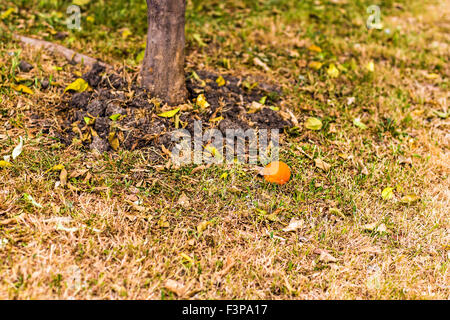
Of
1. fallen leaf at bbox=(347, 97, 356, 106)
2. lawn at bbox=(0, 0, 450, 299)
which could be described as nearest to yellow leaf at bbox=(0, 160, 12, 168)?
lawn at bbox=(0, 0, 450, 299)

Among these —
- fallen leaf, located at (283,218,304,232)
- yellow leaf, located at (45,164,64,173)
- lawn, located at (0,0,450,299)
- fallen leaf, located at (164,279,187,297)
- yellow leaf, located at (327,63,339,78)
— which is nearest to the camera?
fallen leaf, located at (164,279,187,297)

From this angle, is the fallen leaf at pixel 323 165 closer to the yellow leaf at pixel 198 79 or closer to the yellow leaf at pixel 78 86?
the yellow leaf at pixel 198 79

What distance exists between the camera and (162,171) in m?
2.88

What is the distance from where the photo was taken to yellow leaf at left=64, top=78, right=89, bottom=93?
3.23m

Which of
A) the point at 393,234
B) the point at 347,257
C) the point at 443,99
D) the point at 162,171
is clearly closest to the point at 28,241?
the point at 162,171

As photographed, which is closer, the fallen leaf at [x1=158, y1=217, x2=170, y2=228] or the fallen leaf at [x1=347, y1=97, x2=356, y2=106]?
the fallen leaf at [x1=158, y1=217, x2=170, y2=228]

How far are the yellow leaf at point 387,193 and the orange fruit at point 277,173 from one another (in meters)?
0.72

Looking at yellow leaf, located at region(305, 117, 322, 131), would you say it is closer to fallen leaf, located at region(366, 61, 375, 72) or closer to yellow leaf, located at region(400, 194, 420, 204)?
yellow leaf, located at region(400, 194, 420, 204)

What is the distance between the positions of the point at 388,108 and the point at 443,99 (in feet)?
2.21

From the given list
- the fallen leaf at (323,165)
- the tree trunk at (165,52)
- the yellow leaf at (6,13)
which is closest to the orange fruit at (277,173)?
the fallen leaf at (323,165)

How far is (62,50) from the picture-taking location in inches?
148

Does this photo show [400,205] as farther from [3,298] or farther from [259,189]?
[3,298]

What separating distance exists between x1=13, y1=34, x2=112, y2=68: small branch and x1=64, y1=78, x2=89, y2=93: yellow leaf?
1.15 feet

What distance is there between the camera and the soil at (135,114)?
301 cm
